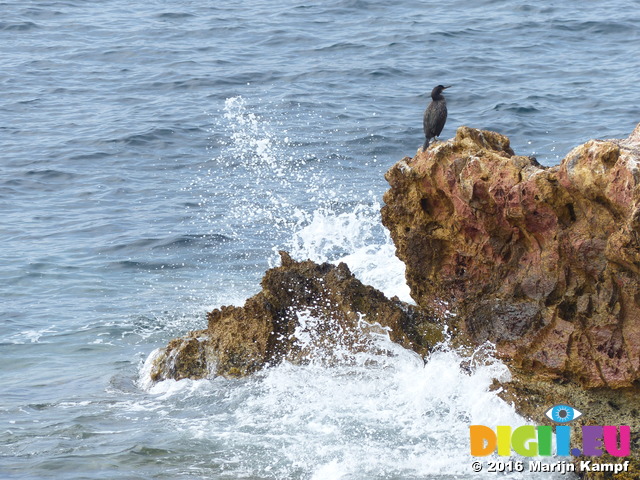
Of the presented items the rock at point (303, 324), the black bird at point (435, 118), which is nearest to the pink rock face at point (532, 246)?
the rock at point (303, 324)

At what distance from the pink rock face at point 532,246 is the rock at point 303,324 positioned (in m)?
0.35

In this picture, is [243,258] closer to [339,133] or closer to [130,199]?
[130,199]

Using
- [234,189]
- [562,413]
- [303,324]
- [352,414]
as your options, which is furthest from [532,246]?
[234,189]

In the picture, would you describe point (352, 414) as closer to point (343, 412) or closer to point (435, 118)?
point (343, 412)

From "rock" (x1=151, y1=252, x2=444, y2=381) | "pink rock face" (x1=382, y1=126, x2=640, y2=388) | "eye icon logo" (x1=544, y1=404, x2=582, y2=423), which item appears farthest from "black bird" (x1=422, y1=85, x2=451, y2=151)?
"eye icon logo" (x1=544, y1=404, x2=582, y2=423)

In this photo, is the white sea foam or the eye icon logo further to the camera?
the white sea foam

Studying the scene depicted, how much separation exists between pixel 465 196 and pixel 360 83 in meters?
12.2

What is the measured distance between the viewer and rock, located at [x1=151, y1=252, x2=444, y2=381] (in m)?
7.63

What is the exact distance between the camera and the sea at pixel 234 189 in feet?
23.6

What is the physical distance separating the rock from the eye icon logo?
1303 mm

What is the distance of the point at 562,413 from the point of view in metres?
6.37

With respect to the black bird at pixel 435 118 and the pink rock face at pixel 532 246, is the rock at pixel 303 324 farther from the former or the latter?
the black bird at pixel 435 118

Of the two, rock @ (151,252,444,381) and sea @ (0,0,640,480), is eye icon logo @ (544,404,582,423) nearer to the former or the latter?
sea @ (0,0,640,480)

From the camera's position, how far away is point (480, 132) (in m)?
7.15
